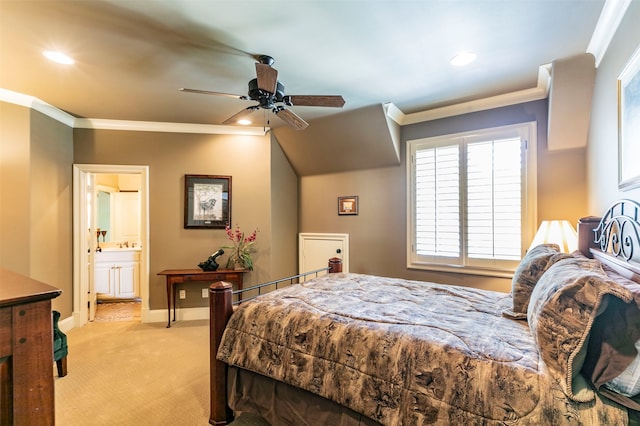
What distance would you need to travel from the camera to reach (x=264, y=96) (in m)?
2.31

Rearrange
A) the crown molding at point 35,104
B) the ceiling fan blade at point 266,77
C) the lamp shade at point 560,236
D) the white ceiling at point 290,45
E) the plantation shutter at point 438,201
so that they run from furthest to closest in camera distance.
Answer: the plantation shutter at point 438,201 < the crown molding at point 35,104 < the lamp shade at point 560,236 < the ceiling fan blade at point 266,77 < the white ceiling at point 290,45

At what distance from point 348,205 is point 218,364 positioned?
2.80 meters

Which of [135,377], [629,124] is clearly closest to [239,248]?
[135,377]

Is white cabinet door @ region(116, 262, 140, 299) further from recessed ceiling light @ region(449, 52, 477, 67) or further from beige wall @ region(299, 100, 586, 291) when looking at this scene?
recessed ceiling light @ region(449, 52, 477, 67)

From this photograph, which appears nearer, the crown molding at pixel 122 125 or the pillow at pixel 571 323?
the pillow at pixel 571 323

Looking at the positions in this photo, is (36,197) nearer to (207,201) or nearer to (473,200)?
(207,201)

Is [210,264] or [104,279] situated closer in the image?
[210,264]

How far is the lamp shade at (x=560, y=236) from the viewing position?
8.16ft

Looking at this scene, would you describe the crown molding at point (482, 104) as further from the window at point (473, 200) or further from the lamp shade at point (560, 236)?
the lamp shade at point (560, 236)

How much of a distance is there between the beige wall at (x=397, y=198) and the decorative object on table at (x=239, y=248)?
988mm

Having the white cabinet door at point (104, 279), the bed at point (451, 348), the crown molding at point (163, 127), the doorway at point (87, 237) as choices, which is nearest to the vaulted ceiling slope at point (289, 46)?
the crown molding at point (163, 127)

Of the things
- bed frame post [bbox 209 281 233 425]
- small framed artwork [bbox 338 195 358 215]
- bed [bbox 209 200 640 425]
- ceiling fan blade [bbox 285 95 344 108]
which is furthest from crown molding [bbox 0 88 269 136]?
bed [bbox 209 200 640 425]

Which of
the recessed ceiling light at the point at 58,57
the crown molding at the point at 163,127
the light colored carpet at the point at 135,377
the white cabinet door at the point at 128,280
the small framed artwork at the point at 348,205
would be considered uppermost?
the recessed ceiling light at the point at 58,57

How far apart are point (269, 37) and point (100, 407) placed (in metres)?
2.95
